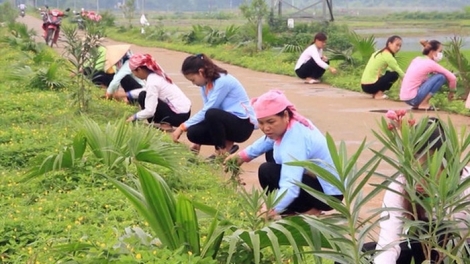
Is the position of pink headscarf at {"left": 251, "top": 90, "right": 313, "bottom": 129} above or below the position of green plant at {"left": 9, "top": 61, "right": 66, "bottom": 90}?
above

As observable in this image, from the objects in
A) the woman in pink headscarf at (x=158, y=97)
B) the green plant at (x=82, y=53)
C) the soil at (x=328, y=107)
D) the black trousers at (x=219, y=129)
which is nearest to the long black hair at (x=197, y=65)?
the black trousers at (x=219, y=129)

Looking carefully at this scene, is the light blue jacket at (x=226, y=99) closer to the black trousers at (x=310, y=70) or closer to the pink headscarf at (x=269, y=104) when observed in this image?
the pink headscarf at (x=269, y=104)

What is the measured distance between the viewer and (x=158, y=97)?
29.3 feet

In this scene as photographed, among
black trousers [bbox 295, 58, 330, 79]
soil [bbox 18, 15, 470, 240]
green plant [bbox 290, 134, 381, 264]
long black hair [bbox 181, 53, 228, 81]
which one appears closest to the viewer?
green plant [bbox 290, 134, 381, 264]

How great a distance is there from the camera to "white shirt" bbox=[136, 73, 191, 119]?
866cm

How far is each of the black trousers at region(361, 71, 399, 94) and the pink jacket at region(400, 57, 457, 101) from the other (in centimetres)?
111

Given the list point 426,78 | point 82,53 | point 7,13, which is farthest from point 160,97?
point 7,13

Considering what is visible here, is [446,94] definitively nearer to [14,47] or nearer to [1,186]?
[1,186]

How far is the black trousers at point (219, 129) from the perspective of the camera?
7.79 m

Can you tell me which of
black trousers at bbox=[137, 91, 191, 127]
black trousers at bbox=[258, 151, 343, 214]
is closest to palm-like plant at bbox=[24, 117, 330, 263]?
black trousers at bbox=[258, 151, 343, 214]

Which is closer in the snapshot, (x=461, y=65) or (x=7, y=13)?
(x=461, y=65)

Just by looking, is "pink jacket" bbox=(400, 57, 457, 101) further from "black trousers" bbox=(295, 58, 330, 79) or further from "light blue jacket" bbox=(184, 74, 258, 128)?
"light blue jacket" bbox=(184, 74, 258, 128)

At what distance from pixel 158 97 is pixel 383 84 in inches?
178

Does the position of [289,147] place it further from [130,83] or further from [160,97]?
[130,83]
